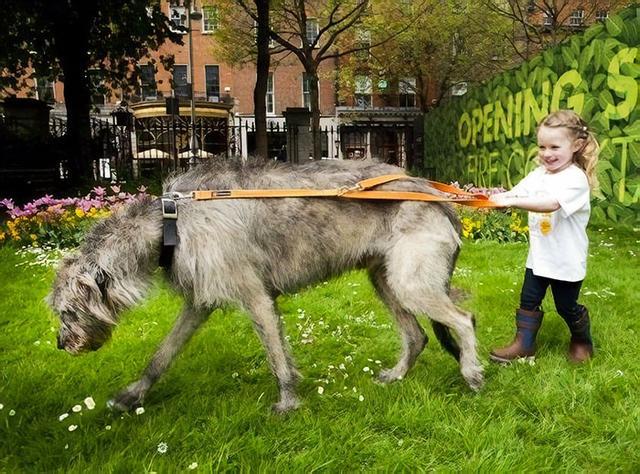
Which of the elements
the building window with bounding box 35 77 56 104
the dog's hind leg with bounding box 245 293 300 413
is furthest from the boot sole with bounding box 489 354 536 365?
the building window with bounding box 35 77 56 104

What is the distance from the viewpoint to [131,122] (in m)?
19.8

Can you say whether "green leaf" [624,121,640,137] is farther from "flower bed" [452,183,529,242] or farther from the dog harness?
the dog harness

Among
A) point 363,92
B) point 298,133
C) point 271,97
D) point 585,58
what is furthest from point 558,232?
point 271,97

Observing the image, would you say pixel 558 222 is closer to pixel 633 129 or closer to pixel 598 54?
pixel 633 129

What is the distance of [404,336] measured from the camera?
3.88 m

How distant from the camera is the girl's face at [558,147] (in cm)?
360

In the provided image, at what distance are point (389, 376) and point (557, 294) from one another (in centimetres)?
129

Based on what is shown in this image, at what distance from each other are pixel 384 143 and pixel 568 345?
31607 mm

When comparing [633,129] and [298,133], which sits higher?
[298,133]

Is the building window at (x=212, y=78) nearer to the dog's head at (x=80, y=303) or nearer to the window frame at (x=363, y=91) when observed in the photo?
the window frame at (x=363, y=91)

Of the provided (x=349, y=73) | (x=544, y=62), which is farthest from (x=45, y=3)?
(x=349, y=73)

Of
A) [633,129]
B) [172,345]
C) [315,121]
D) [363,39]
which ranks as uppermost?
[363,39]

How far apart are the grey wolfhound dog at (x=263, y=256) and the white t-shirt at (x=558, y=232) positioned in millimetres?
583

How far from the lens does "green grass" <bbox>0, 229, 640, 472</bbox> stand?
2.81m
